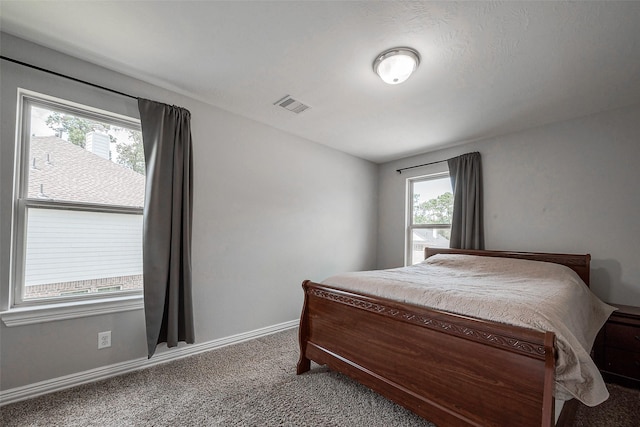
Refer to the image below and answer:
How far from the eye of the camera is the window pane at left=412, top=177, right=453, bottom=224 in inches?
147

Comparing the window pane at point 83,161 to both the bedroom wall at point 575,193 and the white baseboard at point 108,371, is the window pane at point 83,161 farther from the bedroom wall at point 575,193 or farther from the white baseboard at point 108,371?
the bedroom wall at point 575,193

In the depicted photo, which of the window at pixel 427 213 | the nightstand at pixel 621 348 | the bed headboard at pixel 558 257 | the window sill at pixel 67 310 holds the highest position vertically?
the window at pixel 427 213

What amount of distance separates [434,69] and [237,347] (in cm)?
299

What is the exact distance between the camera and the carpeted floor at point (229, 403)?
63.0 inches

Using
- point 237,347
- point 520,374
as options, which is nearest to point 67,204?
point 237,347

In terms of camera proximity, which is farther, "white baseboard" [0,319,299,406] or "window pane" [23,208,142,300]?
"window pane" [23,208,142,300]

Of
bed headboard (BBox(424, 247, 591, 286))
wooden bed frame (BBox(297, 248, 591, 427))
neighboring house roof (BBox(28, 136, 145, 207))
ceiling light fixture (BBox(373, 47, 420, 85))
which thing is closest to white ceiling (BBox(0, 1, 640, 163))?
ceiling light fixture (BBox(373, 47, 420, 85))

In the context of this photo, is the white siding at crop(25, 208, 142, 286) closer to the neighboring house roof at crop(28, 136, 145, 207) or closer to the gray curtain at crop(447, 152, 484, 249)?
the neighboring house roof at crop(28, 136, 145, 207)

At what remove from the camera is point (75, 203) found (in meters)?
2.00

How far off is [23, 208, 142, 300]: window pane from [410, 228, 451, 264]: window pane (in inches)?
136

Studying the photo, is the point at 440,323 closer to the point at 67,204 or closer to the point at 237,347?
the point at 237,347

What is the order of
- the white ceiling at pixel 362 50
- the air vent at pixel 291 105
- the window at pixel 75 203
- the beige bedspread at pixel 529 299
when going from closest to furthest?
1. the beige bedspread at pixel 529 299
2. the white ceiling at pixel 362 50
3. the window at pixel 75 203
4. the air vent at pixel 291 105

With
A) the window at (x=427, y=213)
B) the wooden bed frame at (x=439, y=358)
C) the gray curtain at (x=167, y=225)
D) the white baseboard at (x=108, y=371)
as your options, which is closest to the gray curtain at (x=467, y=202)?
the window at (x=427, y=213)

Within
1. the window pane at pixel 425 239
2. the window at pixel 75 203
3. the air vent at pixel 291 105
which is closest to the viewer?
the window at pixel 75 203
